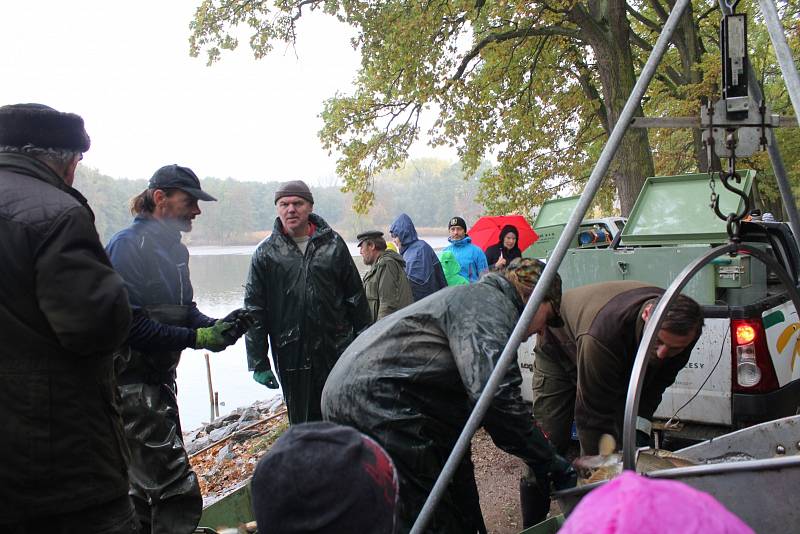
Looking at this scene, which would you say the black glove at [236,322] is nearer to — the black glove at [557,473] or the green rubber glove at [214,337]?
the green rubber glove at [214,337]

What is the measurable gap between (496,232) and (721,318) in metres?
5.11

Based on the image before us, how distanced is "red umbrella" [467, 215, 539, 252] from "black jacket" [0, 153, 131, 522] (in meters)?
7.04

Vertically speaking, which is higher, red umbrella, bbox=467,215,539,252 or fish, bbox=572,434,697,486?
red umbrella, bbox=467,215,539,252

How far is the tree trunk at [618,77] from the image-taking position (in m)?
10.0

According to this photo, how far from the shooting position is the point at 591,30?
416 inches

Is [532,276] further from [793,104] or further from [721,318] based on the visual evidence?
[721,318]

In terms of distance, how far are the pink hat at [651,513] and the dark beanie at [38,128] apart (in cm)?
196

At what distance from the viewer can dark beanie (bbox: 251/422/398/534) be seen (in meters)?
1.18

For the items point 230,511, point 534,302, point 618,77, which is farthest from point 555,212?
point 534,302

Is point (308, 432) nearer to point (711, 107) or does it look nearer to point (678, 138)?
point (711, 107)

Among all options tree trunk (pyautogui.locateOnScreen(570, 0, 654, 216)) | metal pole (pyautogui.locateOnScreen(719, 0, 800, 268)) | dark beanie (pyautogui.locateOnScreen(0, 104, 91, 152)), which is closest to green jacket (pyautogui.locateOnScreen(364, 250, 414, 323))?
metal pole (pyautogui.locateOnScreen(719, 0, 800, 268))

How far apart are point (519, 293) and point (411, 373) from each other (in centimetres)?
53

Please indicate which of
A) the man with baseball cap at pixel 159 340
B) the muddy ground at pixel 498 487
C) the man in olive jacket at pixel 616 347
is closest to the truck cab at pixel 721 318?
the muddy ground at pixel 498 487

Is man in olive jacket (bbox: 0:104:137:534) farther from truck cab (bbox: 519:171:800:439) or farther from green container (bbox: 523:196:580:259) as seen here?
green container (bbox: 523:196:580:259)
